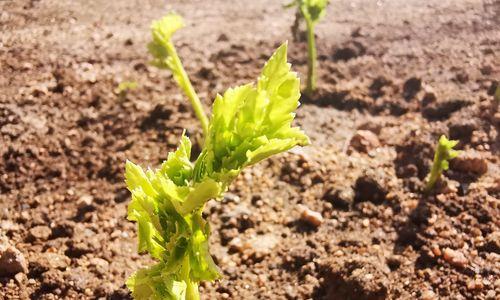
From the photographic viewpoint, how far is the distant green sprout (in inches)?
146

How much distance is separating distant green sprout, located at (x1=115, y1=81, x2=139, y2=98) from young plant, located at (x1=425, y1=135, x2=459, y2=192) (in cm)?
204

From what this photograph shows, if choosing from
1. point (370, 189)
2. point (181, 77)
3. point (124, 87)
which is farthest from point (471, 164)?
point (124, 87)

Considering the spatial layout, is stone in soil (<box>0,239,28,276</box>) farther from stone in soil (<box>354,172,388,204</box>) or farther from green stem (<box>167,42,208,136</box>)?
stone in soil (<box>354,172,388,204</box>)

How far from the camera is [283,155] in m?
3.21

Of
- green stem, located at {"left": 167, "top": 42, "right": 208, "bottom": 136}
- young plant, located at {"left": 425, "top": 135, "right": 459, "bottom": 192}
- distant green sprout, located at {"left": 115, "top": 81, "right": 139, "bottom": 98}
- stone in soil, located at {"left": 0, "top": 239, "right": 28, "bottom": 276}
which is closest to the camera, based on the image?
stone in soil, located at {"left": 0, "top": 239, "right": 28, "bottom": 276}

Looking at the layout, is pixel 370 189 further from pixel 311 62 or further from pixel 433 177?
pixel 311 62

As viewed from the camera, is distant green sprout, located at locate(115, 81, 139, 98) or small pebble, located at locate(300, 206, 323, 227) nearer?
small pebble, located at locate(300, 206, 323, 227)

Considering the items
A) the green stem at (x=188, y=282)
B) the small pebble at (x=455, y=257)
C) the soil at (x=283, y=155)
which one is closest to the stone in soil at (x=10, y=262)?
the soil at (x=283, y=155)

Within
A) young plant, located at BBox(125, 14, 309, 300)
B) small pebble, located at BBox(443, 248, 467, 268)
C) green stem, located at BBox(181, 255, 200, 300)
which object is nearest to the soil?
small pebble, located at BBox(443, 248, 467, 268)

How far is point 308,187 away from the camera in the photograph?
299cm

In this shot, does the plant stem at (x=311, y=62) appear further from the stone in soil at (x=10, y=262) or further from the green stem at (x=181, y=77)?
the stone in soil at (x=10, y=262)

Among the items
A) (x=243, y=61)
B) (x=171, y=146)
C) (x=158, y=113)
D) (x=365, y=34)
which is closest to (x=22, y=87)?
(x=158, y=113)

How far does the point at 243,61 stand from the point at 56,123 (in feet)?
4.68

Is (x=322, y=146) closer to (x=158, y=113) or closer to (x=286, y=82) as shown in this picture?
(x=158, y=113)
